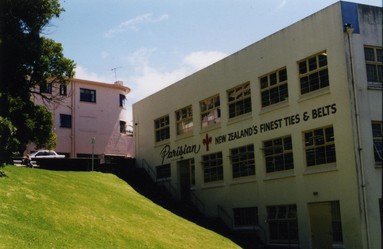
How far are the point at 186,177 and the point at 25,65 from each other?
13.4 meters

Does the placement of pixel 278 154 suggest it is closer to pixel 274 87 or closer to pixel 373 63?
pixel 274 87

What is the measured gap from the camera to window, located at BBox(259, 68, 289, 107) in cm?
2409

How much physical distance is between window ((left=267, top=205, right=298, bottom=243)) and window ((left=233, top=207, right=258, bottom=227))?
1124 millimetres

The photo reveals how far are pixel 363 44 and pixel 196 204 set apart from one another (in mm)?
14105

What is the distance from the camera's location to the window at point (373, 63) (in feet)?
68.8

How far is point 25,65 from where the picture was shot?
22500mm

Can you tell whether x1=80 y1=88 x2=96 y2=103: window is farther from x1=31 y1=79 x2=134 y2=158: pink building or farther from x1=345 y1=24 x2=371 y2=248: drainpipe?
x1=345 y1=24 x2=371 y2=248: drainpipe

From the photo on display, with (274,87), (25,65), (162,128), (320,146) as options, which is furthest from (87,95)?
(320,146)

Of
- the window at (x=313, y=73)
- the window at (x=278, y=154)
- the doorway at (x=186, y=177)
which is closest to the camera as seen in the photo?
the window at (x=313, y=73)

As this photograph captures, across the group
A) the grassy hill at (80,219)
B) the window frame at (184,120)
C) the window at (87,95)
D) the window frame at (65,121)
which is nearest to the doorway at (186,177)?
the window frame at (184,120)

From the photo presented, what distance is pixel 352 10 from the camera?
21188 mm

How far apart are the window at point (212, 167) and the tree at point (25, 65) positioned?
9.86 meters

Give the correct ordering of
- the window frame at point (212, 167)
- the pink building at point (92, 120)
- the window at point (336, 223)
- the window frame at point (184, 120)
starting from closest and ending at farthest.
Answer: the window at point (336, 223) → the window frame at point (212, 167) → the window frame at point (184, 120) → the pink building at point (92, 120)

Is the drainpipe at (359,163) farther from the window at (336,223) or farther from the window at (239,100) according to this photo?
the window at (239,100)
